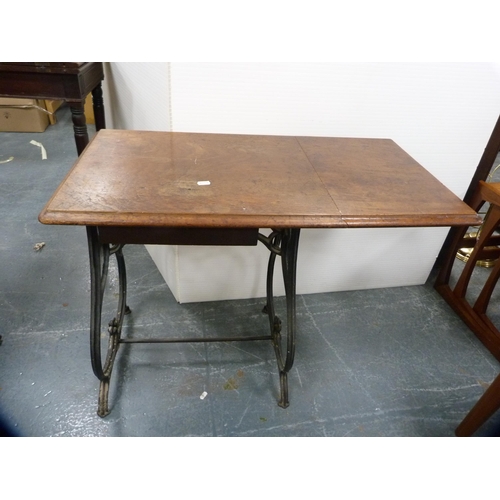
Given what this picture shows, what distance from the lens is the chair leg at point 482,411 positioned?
126 cm

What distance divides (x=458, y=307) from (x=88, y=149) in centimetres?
196

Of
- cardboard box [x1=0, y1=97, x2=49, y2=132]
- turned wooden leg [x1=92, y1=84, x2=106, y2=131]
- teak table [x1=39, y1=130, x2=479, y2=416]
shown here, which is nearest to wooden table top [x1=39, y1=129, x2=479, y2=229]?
teak table [x1=39, y1=130, x2=479, y2=416]

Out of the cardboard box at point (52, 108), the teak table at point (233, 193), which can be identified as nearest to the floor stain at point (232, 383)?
the teak table at point (233, 193)

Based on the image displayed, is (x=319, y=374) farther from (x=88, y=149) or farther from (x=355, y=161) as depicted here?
(x=88, y=149)

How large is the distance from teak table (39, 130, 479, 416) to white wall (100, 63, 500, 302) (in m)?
0.19

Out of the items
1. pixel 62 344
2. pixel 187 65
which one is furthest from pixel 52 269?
pixel 187 65

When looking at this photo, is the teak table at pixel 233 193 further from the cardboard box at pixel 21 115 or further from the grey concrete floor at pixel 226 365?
the cardboard box at pixel 21 115

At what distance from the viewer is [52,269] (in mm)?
2064

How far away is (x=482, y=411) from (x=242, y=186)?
1.19 m

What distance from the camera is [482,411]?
1.31 m

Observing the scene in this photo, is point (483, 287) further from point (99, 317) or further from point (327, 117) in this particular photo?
point (99, 317)

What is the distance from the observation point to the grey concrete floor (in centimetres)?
139

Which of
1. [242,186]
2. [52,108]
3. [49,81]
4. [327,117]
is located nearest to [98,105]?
[49,81]

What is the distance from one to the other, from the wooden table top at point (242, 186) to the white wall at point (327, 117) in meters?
0.21
